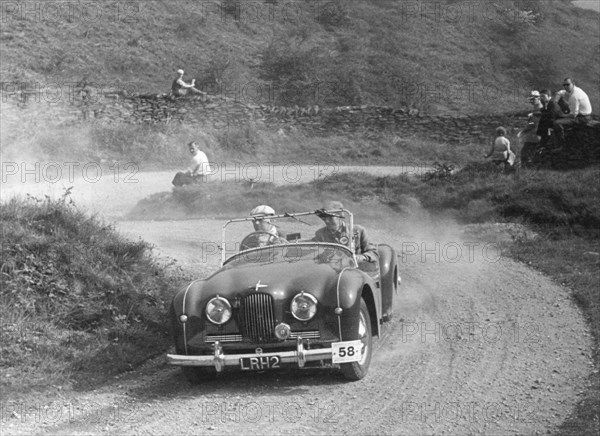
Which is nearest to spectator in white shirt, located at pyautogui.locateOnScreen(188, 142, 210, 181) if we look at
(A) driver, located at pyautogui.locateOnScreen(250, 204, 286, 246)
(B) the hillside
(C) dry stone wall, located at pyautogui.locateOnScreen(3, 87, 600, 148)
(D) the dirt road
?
(C) dry stone wall, located at pyautogui.locateOnScreen(3, 87, 600, 148)

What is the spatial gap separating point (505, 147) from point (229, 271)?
43.2 feet

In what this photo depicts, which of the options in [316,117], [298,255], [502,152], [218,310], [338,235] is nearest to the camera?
[218,310]

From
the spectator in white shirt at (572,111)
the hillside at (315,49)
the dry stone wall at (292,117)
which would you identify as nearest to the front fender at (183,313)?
the spectator in white shirt at (572,111)

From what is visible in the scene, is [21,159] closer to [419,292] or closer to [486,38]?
[419,292]

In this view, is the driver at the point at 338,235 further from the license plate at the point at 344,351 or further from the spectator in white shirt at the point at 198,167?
the spectator in white shirt at the point at 198,167

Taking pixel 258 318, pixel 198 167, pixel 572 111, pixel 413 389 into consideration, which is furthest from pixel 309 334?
pixel 572 111

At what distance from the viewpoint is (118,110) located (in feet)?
93.0

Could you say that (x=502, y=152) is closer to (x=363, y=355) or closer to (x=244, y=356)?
(x=363, y=355)

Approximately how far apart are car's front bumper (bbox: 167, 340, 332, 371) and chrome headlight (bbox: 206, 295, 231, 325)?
0.93 ft

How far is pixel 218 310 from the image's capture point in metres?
8.55

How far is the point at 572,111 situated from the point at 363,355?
1495 cm

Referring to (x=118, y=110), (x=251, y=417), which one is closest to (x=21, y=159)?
(x=118, y=110)

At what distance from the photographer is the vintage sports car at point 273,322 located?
823cm

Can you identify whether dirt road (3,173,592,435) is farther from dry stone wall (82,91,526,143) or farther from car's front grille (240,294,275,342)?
dry stone wall (82,91,526,143)
